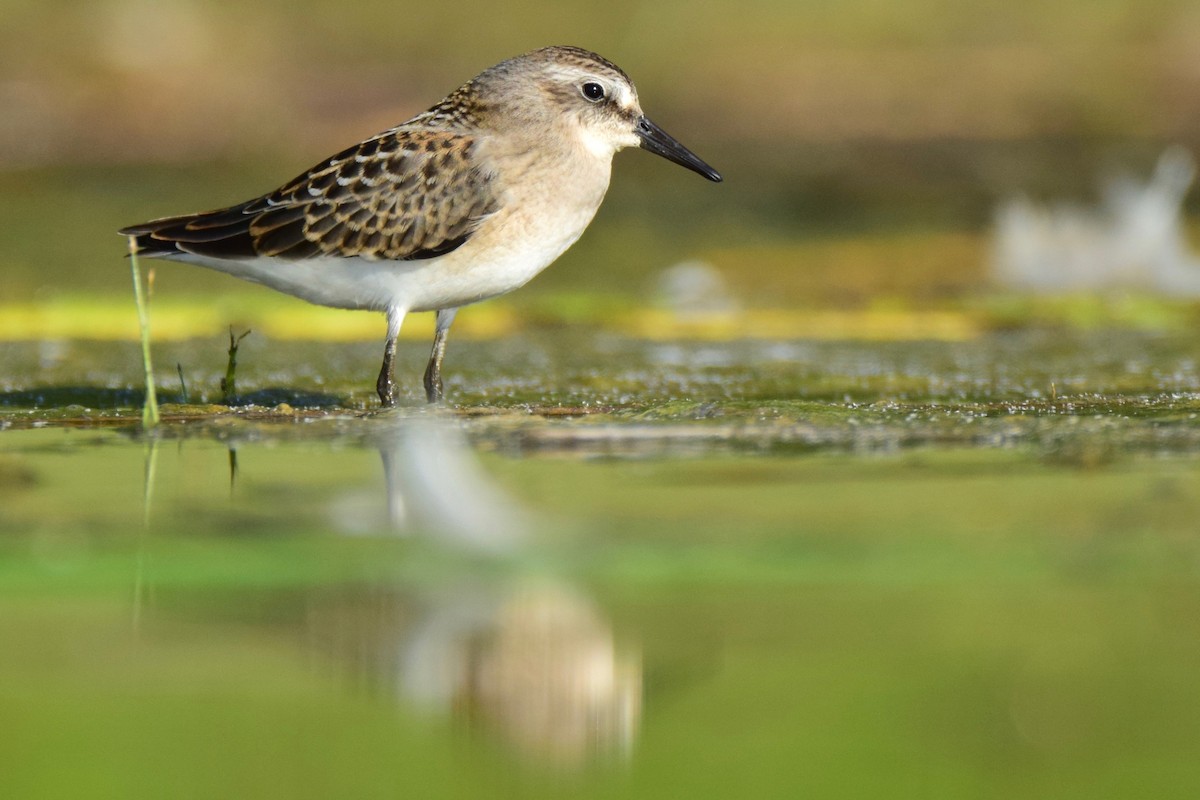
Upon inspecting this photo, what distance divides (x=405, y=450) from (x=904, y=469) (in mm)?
1700

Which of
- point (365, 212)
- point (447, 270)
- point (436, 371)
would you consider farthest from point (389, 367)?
point (365, 212)

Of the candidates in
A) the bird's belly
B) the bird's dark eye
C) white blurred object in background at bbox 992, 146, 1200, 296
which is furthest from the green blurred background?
the bird's belly

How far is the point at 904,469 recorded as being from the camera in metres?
6.39

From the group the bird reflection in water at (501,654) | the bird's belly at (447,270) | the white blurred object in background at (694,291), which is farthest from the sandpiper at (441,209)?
Result: the bird reflection in water at (501,654)

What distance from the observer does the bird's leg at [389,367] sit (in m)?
8.14

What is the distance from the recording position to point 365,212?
27.2 ft

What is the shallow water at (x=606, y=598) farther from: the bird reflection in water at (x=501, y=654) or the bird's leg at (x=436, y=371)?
the bird's leg at (x=436, y=371)

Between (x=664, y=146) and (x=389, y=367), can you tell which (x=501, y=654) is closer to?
(x=389, y=367)

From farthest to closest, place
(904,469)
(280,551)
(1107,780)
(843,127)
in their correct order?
(843,127) < (904,469) < (280,551) < (1107,780)

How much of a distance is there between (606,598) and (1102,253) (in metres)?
7.97

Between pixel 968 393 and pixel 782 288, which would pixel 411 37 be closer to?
pixel 782 288

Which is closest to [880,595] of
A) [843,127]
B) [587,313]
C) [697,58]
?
[587,313]

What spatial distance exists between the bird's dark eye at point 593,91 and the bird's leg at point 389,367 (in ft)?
4.32

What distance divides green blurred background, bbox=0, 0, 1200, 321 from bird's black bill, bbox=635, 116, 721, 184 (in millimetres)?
2858
